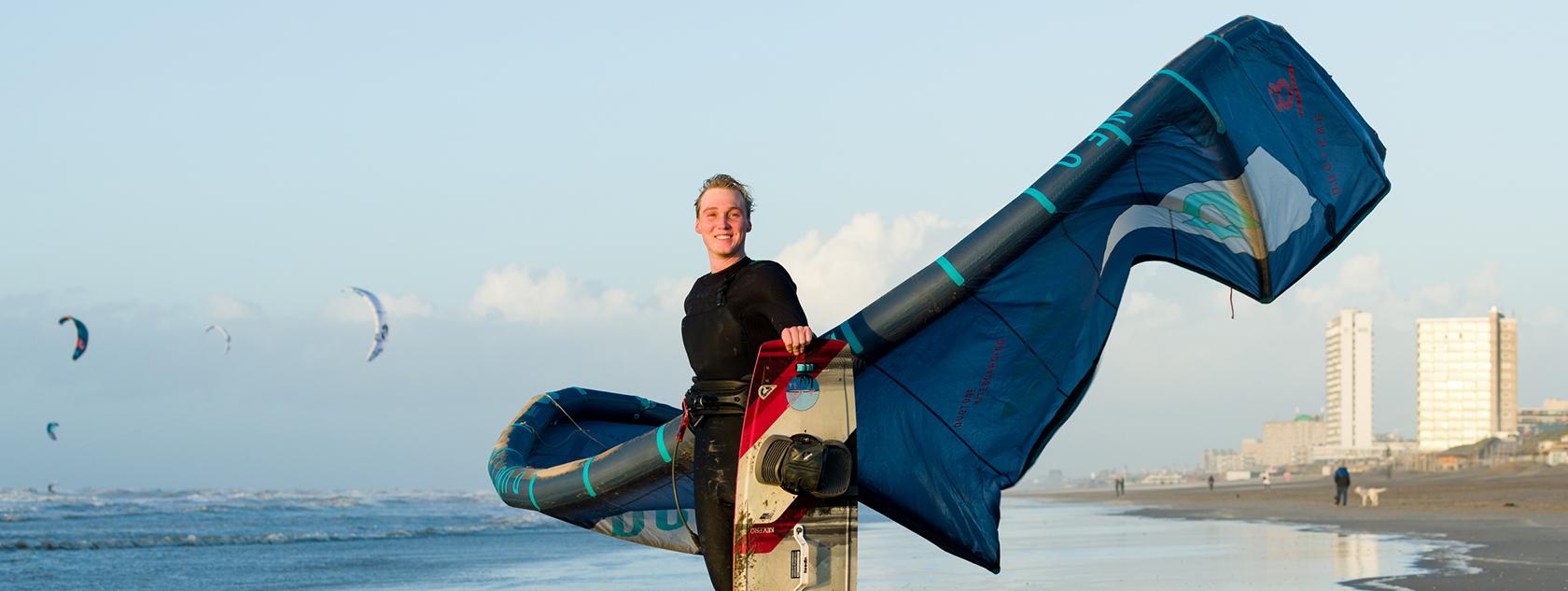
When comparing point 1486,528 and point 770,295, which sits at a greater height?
point 770,295

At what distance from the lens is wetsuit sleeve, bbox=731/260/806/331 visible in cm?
325

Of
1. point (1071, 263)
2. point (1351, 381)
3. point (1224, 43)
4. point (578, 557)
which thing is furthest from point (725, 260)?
point (1351, 381)

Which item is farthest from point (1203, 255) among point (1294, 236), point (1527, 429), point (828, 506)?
point (1527, 429)

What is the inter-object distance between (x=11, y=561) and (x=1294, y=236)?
51.1ft

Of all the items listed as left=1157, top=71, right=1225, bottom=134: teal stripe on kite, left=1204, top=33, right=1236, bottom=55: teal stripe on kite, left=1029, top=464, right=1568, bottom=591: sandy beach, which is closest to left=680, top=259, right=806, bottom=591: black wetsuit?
left=1157, top=71, right=1225, bottom=134: teal stripe on kite

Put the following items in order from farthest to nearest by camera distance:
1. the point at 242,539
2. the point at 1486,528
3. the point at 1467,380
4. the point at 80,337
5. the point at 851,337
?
the point at 1467,380 < the point at 80,337 < the point at 242,539 < the point at 1486,528 < the point at 851,337

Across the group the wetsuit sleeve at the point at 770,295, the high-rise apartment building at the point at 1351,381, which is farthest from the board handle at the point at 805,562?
the high-rise apartment building at the point at 1351,381

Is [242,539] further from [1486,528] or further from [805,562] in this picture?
[805,562]

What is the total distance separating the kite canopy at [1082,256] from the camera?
13.9ft

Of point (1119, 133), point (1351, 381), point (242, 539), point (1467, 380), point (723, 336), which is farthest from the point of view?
point (1351, 381)

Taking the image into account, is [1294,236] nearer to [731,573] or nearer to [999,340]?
[999,340]

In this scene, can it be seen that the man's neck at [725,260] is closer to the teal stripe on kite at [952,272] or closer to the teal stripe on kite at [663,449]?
the teal stripe on kite at [952,272]

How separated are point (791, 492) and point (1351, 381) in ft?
601

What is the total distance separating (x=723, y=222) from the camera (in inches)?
134
